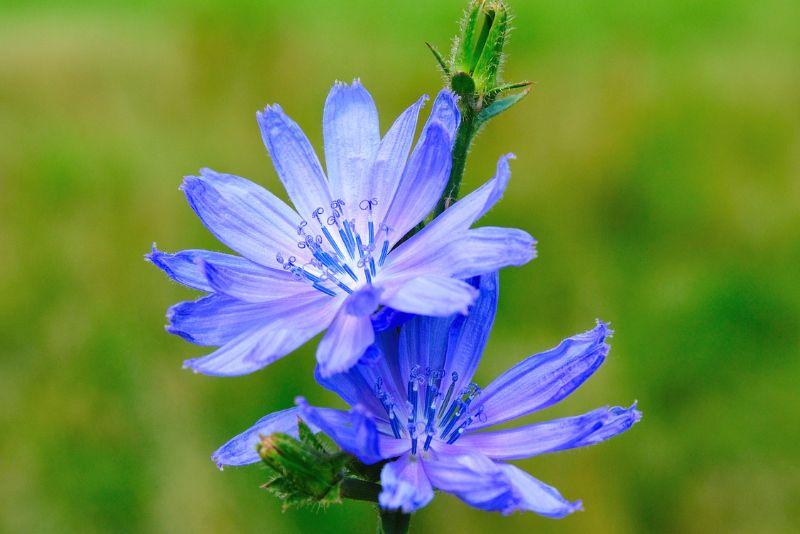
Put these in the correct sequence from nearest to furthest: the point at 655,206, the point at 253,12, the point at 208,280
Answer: the point at 208,280 → the point at 655,206 → the point at 253,12

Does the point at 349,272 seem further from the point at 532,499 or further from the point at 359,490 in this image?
the point at 532,499

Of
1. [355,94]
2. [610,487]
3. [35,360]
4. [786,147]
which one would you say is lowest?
[610,487]

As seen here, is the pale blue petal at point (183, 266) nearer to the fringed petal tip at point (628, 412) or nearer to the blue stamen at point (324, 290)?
the blue stamen at point (324, 290)

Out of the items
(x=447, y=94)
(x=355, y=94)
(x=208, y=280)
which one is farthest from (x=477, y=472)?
(x=355, y=94)

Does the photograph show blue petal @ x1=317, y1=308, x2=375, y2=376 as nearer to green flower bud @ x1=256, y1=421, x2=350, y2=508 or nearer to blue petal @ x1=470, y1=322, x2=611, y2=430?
green flower bud @ x1=256, y1=421, x2=350, y2=508

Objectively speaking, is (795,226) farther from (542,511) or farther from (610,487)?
(542,511)

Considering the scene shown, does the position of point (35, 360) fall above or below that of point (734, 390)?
above
